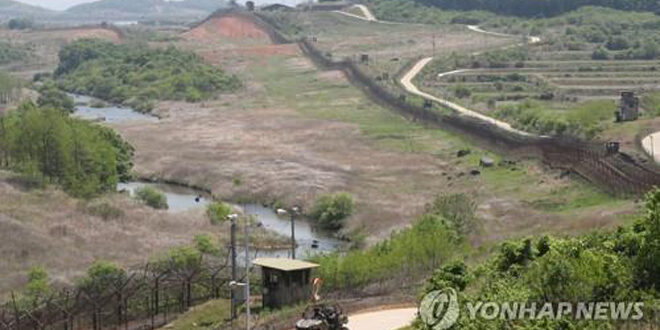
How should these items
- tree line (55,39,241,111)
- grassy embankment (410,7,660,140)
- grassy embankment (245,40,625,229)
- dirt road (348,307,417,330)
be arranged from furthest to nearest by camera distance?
tree line (55,39,241,111)
grassy embankment (410,7,660,140)
grassy embankment (245,40,625,229)
dirt road (348,307,417,330)

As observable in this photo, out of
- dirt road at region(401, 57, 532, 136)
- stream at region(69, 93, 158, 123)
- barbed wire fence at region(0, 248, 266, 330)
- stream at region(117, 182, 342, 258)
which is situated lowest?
stream at region(69, 93, 158, 123)

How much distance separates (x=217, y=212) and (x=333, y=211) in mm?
7100

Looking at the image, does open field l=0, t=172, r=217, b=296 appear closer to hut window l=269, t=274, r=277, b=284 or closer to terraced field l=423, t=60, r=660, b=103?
hut window l=269, t=274, r=277, b=284

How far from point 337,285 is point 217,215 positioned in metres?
21.6

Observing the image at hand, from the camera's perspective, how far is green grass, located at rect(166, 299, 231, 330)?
140 ft

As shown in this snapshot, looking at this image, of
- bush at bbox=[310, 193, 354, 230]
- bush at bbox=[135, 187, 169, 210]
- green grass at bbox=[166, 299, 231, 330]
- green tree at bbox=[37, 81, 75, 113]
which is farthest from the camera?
green tree at bbox=[37, 81, 75, 113]

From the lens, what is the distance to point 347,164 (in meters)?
89.1

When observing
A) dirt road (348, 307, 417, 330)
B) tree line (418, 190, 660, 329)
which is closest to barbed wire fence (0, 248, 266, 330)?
dirt road (348, 307, 417, 330)

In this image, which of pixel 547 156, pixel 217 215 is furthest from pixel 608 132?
pixel 217 215

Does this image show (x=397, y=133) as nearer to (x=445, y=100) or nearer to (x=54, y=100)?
(x=445, y=100)

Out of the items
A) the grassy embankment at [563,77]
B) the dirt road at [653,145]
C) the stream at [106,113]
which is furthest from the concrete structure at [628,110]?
the stream at [106,113]

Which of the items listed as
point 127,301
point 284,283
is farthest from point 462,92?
point 284,283

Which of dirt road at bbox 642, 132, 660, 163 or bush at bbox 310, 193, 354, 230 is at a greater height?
dirt road at bbox 642, 132, 660, 163

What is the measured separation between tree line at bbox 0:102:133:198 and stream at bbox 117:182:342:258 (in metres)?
3.51
